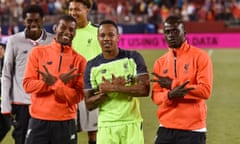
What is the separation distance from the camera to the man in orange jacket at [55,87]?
4.96 metres

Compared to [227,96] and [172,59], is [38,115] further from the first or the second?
[227,96]

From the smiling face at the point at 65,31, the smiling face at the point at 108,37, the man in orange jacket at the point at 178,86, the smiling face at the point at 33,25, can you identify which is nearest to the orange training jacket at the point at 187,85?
the man in orange jacket at the point at 178,86

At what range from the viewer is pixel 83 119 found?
6531 millimetres

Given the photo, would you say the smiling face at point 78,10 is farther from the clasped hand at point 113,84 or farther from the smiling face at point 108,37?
the clasped hand at point 113,84

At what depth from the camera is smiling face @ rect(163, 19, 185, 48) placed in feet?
16.2

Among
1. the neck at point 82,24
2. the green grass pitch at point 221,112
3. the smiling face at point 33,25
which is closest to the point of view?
the smiling face at point 33,25

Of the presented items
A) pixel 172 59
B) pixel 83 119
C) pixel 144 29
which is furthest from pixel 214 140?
pixel 144 29

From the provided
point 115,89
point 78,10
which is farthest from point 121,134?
point 78,10

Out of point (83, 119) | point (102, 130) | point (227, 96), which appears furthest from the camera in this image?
point (227, 96)

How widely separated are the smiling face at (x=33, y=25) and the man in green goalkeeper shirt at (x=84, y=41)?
0.58 metres

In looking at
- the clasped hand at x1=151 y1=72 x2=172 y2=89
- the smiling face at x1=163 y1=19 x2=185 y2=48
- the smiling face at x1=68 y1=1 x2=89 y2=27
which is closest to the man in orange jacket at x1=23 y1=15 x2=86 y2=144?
the clasped hand at x1=151 y1=72 x2=172 y2=89

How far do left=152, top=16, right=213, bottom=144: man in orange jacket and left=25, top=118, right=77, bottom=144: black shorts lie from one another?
854 mm

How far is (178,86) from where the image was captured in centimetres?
474

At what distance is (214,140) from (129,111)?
3898 mm
